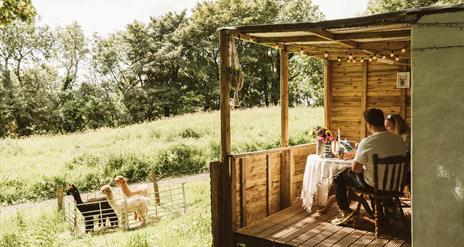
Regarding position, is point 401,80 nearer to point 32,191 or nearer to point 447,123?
point 447,123

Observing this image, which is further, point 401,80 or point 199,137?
point 199,137

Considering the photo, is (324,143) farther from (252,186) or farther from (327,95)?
(327,95)

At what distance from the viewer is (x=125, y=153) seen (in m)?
16.7

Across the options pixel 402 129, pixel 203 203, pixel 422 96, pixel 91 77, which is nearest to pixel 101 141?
pixel 203 203

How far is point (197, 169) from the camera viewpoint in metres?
17.1

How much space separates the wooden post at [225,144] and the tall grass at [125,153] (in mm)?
10039

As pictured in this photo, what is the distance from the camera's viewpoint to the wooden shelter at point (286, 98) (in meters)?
5.28

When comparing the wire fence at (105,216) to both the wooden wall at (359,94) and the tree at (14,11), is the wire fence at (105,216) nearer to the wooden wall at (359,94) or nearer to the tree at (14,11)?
the tree at (14,11)

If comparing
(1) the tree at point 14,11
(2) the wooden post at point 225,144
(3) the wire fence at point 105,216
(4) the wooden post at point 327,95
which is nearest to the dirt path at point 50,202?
(3) the wire fence at point 105,216

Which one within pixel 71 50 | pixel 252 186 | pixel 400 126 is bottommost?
pixel 252 186

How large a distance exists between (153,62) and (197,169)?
2094cm

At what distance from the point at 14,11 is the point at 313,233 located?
7494mm

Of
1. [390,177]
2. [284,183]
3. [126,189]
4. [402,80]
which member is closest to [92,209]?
[126,189]

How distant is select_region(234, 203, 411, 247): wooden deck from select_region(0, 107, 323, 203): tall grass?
406 inches
